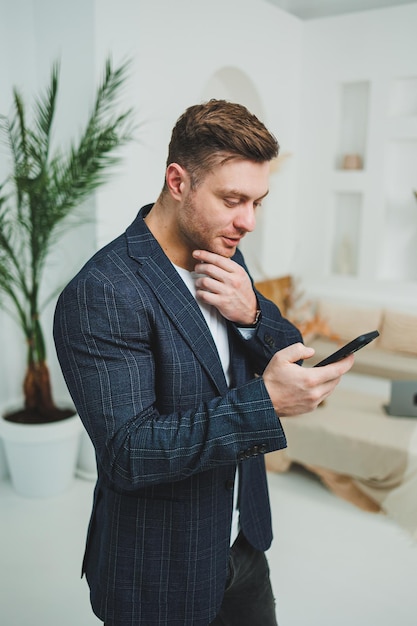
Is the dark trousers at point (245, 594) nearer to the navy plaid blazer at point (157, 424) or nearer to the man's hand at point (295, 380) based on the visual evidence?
the navy plaid blazer at point (157, 424)

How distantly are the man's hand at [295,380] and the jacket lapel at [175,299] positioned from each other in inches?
7.3

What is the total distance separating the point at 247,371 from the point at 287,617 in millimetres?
1563

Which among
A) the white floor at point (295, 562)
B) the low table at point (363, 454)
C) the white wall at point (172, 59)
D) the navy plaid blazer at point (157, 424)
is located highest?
the white wall at point (172, 59)

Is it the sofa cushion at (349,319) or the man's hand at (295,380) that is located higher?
the man's hand at (295,380)

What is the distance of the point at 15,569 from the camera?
276 centimetres

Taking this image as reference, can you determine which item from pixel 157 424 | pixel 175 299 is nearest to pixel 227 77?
pixel 175 299

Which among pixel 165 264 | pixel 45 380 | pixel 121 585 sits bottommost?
pixel 45 380

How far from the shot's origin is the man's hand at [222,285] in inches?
51.8

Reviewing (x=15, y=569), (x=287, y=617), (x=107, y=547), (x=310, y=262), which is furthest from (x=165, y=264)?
(x=310, y=262)

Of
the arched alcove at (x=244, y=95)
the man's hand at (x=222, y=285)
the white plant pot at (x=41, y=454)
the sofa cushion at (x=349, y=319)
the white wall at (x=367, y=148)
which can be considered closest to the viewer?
the man's hand at (x=222, y=285)

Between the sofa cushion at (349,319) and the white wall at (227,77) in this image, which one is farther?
the sofa cushion at (349,319)

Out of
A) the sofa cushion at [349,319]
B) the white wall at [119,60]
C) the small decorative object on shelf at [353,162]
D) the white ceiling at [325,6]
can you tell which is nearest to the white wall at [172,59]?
the white wall at [119,60]

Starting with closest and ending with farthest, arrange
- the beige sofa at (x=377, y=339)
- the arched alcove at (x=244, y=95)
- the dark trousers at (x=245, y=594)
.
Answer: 1. the dark trousers at (x=245, y=594)
2. the arched alcove at (x=244, y=95)
3. the beige sofa at (x=377, y=339)

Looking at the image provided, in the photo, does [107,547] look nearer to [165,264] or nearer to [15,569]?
[165,264]
